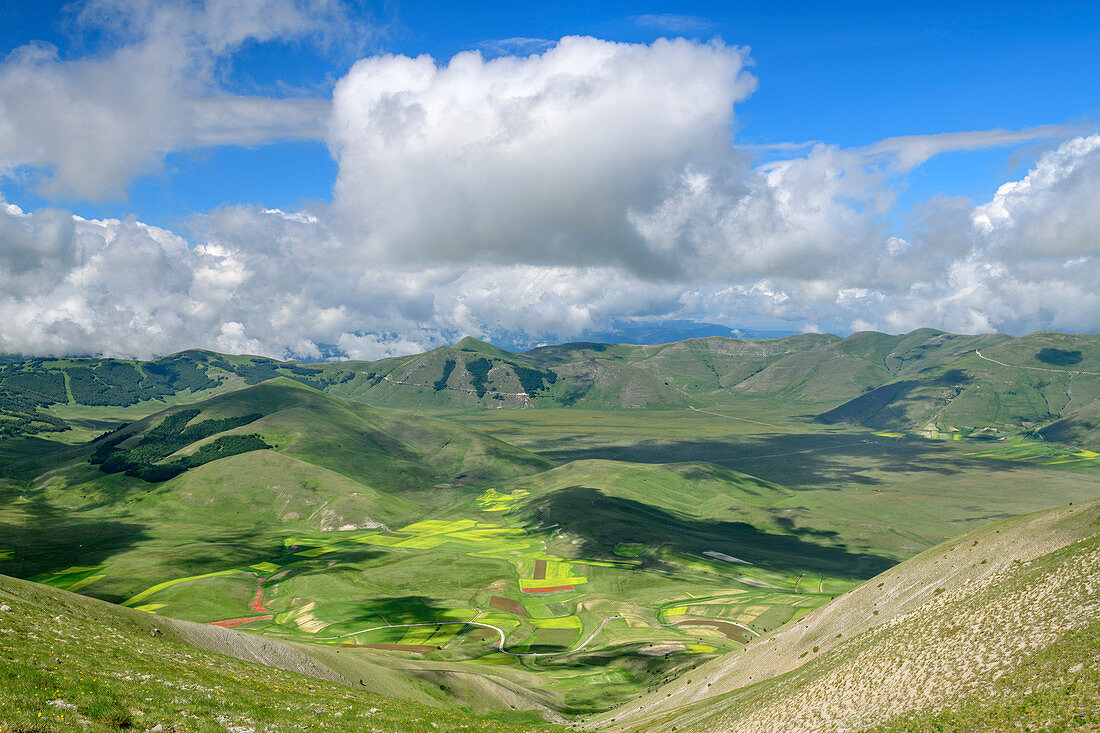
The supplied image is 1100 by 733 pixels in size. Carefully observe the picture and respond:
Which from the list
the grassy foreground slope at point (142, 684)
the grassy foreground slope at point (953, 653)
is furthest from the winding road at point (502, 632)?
the grassy foreground slope at point (142, 684)

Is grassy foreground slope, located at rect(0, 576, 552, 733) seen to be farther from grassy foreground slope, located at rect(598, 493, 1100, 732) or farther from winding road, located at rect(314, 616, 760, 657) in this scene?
winding road, located at rect(314, 616, 760, 657)

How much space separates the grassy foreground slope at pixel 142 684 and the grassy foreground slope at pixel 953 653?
26.3m

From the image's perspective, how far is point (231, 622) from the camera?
140 metres

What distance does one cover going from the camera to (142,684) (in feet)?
124

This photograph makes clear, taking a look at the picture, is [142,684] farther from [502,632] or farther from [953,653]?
[502,632]

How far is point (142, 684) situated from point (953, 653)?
56.0 meters

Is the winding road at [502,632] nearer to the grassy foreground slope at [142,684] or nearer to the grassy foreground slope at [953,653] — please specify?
the grassy foreground slope at [953,653]

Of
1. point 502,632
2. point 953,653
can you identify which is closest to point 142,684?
point 953,653

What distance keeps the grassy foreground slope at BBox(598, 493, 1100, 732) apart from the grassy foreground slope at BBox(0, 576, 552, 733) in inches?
1034

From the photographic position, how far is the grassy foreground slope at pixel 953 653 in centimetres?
Answer: 3566

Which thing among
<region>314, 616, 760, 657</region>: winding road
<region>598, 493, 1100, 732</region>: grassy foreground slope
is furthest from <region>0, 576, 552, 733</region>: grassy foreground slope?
<region>314, 616, 760, 657</region>: winding road

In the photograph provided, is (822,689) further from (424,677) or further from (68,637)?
(68,637)

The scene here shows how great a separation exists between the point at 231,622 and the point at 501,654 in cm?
6772

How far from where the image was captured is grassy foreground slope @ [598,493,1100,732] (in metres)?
35.7
